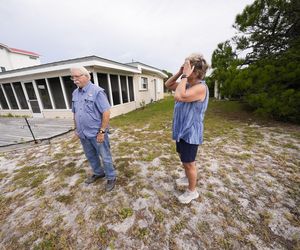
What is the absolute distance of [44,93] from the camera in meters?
7.23

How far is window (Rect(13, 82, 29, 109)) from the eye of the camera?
25.4 feet

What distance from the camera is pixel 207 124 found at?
17.1 feet

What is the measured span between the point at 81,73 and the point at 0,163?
3.14 metres

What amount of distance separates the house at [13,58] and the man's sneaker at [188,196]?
58.7 feet

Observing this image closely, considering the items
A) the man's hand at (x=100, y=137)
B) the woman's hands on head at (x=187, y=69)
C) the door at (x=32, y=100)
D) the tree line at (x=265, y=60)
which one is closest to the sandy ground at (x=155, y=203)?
the man's hand at (x=100, y=137)

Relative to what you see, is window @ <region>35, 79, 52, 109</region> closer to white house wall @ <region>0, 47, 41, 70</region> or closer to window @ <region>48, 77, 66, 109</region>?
window @ <region>48, 77, 66, 109</region>

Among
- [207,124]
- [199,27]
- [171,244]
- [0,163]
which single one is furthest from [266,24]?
[0,163]

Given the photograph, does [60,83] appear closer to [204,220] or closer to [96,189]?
[96,189]

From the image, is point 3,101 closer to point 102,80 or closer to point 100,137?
point 102,80

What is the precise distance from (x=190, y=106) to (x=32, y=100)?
29.2 feet

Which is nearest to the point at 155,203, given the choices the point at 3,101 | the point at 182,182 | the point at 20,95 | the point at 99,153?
the point at 182,182

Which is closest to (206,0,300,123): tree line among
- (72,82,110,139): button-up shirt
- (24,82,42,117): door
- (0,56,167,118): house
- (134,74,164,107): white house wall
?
(72,82,110,139): button-up shirt

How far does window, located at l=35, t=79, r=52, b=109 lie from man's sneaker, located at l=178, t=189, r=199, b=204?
781 cm

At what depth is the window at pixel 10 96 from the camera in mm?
8070
